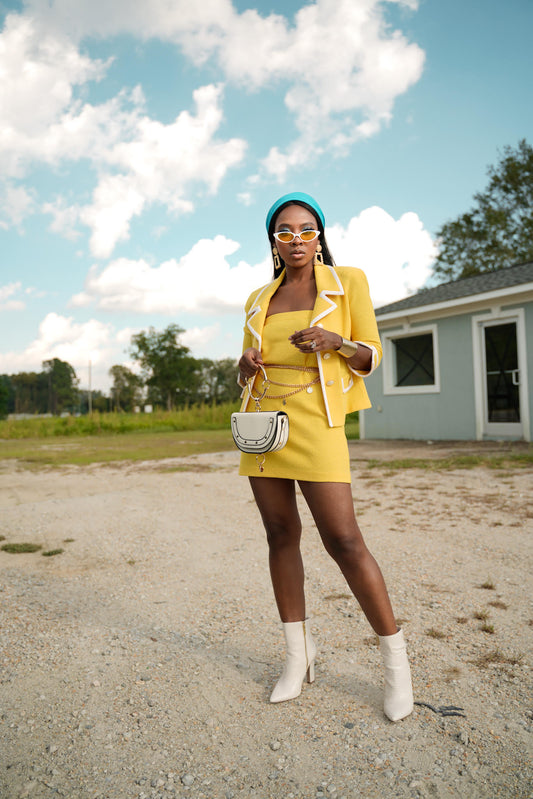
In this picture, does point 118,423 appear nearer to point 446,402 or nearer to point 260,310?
point 446,402

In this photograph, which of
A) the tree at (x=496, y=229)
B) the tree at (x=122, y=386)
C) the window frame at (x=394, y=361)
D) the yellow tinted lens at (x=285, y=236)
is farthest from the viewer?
the tree at (x=122, y=386)

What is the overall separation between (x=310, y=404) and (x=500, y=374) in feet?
35.0

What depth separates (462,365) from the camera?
11078 mm

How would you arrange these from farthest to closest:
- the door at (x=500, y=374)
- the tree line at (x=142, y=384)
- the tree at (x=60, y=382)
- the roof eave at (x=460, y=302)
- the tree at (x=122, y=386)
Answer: the tree at (x=60, y=382), the tree at (x=122, y=386), the tree line at (x=142, y=384), the door at (x=500, y=374), the roof eave at (x=460, y=302)

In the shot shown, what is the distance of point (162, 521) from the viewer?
16.4 ft

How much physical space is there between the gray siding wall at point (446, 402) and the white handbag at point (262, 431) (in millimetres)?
9885

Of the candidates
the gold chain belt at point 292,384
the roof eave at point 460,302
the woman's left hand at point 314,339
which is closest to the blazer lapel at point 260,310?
the gold chain belt at point 292,384

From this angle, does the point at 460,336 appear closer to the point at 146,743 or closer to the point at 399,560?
the point at 399,560

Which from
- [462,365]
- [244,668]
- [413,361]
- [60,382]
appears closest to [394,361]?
[413,361]

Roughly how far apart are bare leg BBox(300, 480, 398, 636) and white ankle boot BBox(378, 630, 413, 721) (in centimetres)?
4

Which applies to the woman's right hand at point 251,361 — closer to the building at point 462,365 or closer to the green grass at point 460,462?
the green grass at point 460,462

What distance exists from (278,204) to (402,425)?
35.3ft

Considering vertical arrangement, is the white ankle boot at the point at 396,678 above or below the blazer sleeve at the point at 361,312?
below

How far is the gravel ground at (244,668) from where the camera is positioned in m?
1.58
